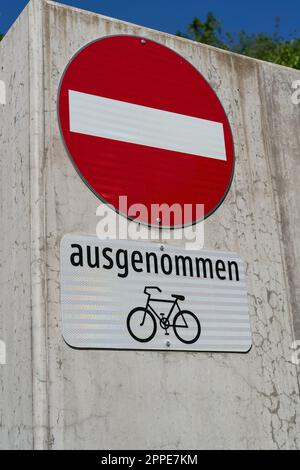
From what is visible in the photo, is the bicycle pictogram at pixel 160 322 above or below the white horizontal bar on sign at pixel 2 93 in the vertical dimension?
below

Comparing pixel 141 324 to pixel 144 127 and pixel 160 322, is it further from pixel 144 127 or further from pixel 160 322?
pixel 144 127

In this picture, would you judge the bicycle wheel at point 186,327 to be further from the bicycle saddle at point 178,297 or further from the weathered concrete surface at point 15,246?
the weathered concrete surface at point 15,246

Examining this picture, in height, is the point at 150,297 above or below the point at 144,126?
below

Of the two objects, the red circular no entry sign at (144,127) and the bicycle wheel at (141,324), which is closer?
the bicycle wheel at (141,324)

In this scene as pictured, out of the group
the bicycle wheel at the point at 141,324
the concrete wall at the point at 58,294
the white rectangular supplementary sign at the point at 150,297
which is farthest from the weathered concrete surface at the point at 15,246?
the bicycle wheel at the point at 141,324

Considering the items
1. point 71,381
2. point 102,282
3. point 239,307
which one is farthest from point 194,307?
point 71,381

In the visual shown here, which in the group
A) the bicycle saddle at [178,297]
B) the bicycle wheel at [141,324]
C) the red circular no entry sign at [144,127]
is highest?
the red circular no entry sign at [144,127]

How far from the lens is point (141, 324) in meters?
2.93

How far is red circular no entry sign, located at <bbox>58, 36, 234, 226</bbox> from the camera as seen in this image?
3.06 metres

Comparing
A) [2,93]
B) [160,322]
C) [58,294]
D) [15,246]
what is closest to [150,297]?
[160,322]

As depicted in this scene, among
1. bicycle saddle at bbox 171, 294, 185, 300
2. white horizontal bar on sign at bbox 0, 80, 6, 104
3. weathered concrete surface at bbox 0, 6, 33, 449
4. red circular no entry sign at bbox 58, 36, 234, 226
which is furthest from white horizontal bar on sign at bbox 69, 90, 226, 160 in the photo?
bicycle saddle at bbox 171, 294, 185, 300

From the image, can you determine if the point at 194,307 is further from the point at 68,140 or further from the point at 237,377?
Result: the point at 68,140

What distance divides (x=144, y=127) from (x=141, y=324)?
34.5 inches

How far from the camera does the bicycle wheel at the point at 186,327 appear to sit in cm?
302
